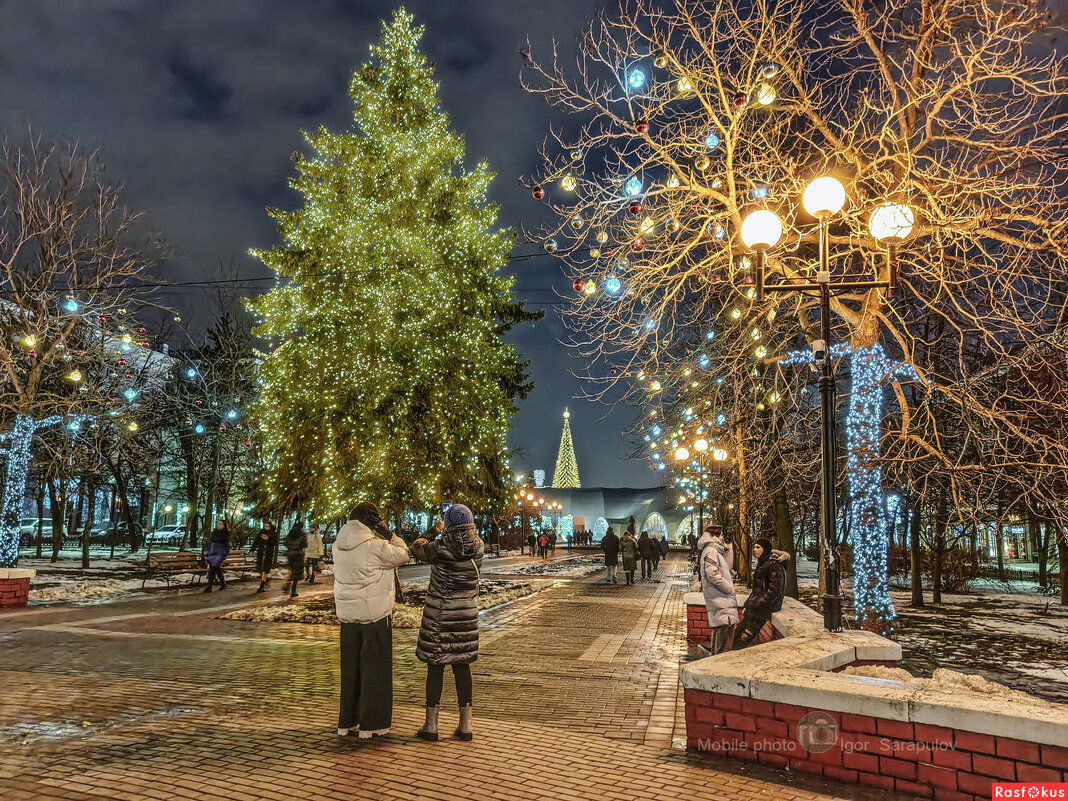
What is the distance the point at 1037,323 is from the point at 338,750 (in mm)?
8636

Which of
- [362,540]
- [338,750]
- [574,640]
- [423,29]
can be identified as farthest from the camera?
[423,29]

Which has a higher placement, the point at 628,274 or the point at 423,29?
the point at 423,29

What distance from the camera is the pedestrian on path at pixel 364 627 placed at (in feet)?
18.4

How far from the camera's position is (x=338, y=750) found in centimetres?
532

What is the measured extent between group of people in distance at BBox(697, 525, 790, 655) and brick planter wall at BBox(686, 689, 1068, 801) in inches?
130

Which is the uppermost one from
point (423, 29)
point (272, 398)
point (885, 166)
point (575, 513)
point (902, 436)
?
point (423, 29)

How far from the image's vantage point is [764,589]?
8.80m

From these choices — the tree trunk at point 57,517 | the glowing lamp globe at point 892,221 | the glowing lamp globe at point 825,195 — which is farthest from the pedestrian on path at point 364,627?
the tree trunk at point 57,517

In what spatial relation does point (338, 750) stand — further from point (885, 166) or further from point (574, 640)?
point (885, 166)

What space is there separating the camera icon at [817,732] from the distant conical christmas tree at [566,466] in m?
106

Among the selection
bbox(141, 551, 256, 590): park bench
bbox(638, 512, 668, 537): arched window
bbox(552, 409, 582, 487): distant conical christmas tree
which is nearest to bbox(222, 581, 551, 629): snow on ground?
bbox(141, 551, 256, 590): park bench

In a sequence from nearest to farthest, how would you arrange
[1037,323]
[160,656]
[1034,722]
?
[1034,722] → [1037,323] → [160,656]

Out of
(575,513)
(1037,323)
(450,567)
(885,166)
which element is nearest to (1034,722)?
(450,567)

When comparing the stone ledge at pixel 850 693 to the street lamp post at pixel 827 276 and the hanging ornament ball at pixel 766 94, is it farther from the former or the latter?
the hanging ornament ball at pixel 766 94
